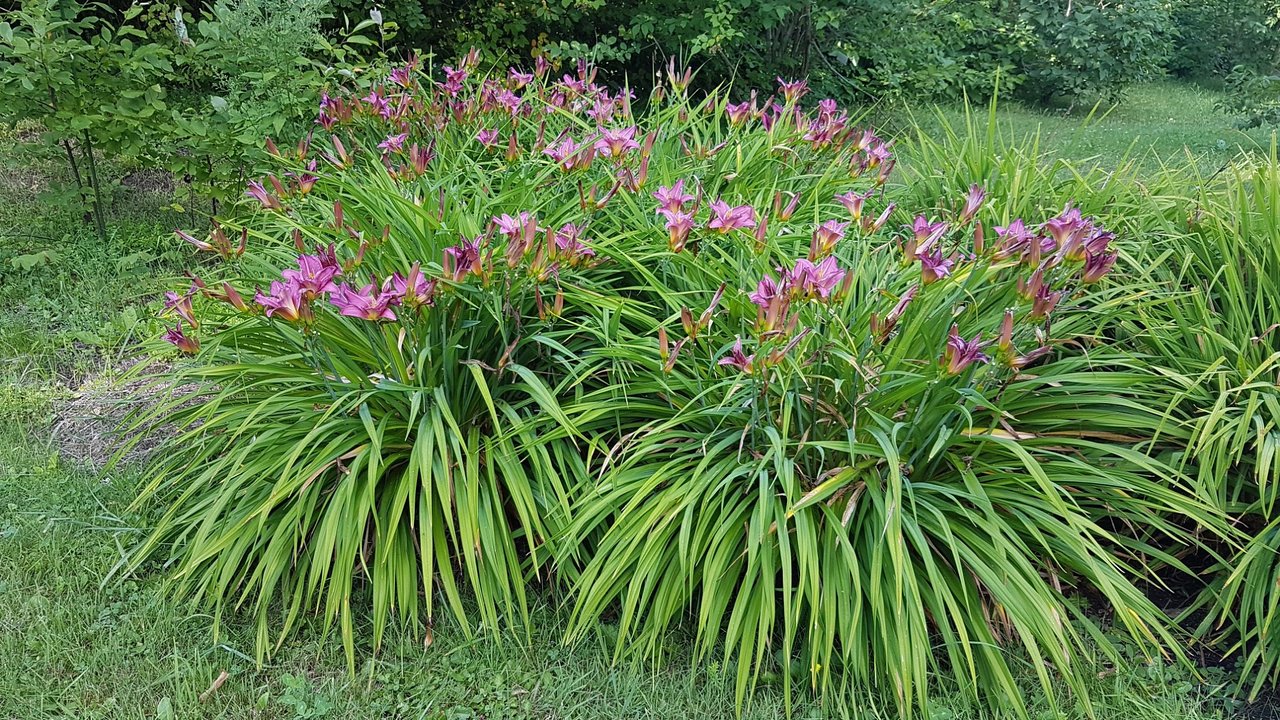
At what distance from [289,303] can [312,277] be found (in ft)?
0.24

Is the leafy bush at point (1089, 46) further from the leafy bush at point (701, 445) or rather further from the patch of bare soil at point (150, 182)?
the patch of bare soil at point (150, 182)

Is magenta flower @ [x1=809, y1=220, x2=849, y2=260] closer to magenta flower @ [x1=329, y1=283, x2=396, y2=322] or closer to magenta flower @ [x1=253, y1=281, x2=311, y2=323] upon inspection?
magenta flower @ [x1=329, y1=283, x2=396, y2=322]

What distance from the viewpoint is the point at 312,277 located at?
1.82m

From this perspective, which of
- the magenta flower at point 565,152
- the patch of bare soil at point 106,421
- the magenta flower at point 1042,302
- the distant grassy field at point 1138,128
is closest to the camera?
the magenta flower at point 1042,302

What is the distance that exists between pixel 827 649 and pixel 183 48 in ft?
13.2

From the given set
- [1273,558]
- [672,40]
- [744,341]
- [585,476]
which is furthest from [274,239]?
[672,40]

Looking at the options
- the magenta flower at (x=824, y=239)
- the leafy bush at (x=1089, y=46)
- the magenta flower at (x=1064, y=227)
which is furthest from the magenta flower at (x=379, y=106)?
the leafy bush at (x=1089, y=46)

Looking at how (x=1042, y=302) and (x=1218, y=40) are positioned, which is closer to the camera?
(x=1042, y=302)

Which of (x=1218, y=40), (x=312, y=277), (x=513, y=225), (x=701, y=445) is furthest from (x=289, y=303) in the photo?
(x=1218, y=40)

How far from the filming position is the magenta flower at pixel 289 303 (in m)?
1.78

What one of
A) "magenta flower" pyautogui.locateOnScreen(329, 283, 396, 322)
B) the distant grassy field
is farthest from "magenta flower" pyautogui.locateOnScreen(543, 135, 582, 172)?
the distant grassy field

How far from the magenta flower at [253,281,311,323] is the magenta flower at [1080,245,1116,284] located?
5.24 ft

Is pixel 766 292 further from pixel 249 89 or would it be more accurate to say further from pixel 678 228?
pixel 249 89

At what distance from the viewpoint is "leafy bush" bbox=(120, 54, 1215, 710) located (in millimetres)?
1850
